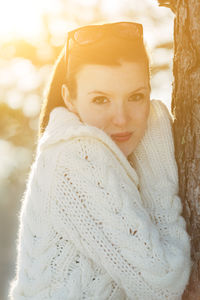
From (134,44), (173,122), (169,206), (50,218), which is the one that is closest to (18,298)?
(50,218)

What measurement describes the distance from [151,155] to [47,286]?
896 mm

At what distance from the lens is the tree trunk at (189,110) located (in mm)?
2459

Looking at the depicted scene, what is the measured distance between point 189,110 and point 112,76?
426 mm

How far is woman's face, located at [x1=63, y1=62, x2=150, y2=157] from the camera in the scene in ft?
8.23

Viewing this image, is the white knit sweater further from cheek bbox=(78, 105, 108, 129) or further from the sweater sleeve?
cheek bbox=(78, 105, 108, 129)

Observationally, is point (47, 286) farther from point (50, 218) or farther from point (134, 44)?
point (134, 44)

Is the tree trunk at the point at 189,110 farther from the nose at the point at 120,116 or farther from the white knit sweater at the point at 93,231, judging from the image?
the nose at the point at 120,116

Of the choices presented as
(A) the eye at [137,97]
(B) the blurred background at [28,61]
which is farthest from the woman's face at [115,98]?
(B) the blurred background at [28,61]

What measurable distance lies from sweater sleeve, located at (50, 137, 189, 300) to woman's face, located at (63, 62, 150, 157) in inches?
10.8

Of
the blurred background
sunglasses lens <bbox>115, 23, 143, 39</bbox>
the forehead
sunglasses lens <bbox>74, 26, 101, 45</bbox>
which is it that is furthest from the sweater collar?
the blurred background

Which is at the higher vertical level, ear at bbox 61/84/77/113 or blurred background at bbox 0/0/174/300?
ear at bbox 61/84/77/113

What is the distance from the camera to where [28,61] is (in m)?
9.95

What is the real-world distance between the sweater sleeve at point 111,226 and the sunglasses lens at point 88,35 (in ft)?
1.83

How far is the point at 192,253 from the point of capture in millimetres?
2434
